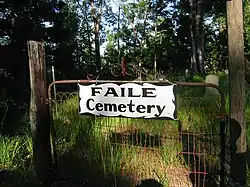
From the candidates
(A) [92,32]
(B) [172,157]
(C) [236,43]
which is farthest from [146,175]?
(A) [92,32]

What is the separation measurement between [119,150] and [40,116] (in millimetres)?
1033

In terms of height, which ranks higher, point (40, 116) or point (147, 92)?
point (147, 92)

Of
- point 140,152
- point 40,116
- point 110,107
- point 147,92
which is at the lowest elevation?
point 140,152

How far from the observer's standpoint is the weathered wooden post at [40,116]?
4191 mm

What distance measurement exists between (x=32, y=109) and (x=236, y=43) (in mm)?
2446

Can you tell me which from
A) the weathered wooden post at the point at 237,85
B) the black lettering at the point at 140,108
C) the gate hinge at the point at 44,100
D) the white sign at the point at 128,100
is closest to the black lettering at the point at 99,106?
the white sign at the point at 128,100

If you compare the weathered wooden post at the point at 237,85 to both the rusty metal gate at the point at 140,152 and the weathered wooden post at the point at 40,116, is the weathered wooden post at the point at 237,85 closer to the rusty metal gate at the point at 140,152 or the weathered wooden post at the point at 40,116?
the rusty metal gate at the point at 140,152

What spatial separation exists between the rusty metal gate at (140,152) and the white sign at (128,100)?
152 mm

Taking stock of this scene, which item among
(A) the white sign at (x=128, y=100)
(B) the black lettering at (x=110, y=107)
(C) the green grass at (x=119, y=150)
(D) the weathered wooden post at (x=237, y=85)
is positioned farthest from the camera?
(C) the green grass at (x=119, y=150)

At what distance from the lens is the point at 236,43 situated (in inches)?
120

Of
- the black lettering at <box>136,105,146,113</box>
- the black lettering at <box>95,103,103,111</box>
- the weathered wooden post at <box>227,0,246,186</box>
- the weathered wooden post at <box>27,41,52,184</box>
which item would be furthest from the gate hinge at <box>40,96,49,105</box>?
the weathered wooden post at <box>227,0,246,186</box>

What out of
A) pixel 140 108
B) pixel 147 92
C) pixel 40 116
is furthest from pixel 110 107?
pixel 40 116

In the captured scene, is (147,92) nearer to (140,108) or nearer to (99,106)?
(140,108)

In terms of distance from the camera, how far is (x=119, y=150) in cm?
450
